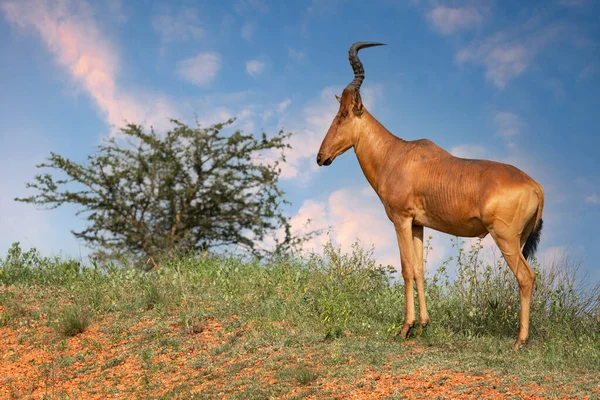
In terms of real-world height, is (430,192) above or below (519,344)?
above

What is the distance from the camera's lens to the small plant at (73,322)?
9.56m

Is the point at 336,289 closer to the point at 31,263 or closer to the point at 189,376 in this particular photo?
the point at 189,376

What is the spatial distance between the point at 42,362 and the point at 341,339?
408cm

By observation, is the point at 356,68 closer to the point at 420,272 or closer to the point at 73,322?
the point at 420,272

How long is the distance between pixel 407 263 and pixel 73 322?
4.94 meters

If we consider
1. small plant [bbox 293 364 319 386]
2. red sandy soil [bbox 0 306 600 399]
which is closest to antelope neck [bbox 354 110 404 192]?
red sandy soil [bbox 0 306 600 399]

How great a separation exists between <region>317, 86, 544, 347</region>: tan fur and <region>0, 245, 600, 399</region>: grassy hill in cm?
97

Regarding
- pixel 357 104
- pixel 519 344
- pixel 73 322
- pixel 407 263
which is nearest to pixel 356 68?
pixel 357 104

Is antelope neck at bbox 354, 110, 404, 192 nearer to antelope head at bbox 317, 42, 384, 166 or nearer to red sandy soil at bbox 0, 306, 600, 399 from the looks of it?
antelope head at bbox 317, 42, 384, 166

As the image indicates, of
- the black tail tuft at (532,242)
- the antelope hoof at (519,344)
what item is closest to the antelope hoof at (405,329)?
the antelope hoof at (519,344)

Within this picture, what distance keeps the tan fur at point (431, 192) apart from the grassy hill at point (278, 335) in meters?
0.97

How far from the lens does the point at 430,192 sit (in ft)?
27.5

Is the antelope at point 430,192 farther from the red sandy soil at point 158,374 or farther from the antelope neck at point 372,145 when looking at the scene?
the red sandy soil at point 158,374

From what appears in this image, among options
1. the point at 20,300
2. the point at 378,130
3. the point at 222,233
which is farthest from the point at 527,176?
the point at 222,233
